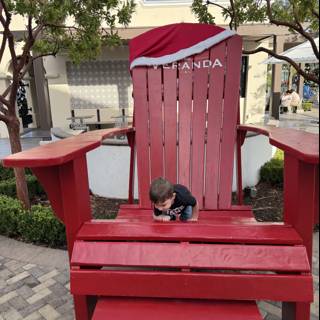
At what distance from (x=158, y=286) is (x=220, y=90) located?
167cm

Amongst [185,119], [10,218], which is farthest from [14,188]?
[185,119]

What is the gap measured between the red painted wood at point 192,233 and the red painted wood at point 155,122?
1010 mm

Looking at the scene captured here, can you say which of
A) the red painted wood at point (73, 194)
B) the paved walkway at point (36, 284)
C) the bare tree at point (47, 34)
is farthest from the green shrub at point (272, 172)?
the red painted wood at point (73, 194)

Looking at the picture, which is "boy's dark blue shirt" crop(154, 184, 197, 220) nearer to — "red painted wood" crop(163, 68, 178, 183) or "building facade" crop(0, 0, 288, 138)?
"red painted wood" crop(163, 68, 178, 183)

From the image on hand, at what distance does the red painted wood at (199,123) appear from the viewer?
2.62 m

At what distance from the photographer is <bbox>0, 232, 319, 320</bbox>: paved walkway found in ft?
6.73

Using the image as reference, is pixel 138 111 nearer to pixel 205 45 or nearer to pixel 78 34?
pixel 205 45

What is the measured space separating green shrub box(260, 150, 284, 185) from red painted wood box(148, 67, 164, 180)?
→ 7.19ft

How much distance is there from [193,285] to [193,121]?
1.47 m

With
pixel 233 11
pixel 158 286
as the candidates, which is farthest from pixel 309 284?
pixel 233 11

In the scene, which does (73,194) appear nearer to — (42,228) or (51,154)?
(51,154)

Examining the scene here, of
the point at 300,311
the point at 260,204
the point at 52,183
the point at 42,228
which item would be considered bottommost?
the point at 260,204

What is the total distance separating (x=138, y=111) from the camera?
271 centimetres

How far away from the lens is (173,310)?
150 cm
